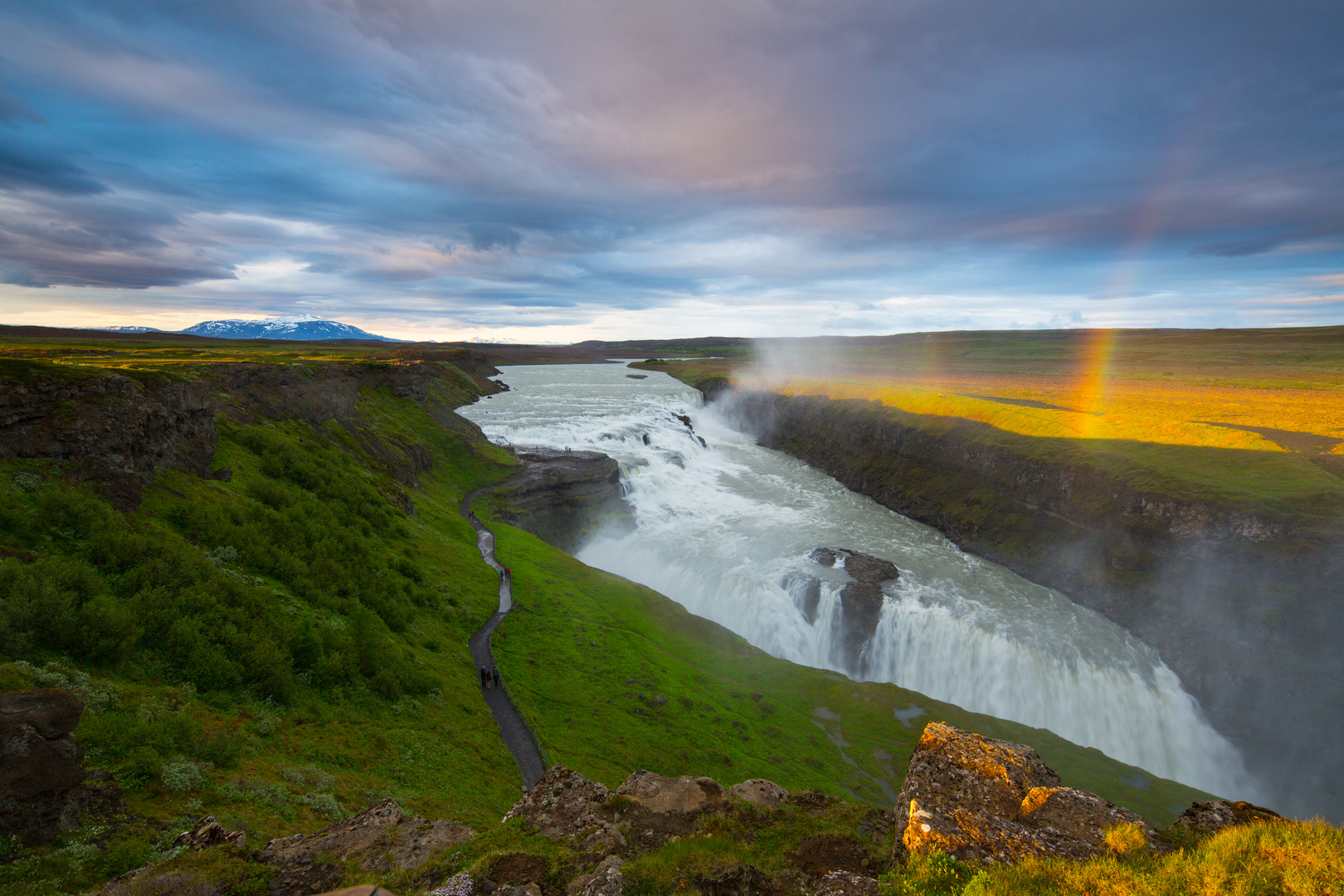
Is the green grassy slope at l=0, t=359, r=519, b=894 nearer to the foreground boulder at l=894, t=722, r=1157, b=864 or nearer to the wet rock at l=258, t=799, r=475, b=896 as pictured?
the wet rock at l=258, t=799, r=475, b=896

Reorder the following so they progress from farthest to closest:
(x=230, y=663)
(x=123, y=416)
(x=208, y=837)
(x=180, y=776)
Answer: (x=123, y=416) < (x=230, y=663) < (x=180, y=776) < (x=208, y=837)

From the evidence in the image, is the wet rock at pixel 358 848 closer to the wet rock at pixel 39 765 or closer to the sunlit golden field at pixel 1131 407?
the wet rock at pixel 39 765

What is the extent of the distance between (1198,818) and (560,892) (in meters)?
10.5

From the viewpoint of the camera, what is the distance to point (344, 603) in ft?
73.1

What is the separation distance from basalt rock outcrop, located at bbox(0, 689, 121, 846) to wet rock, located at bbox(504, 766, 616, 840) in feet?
23.7

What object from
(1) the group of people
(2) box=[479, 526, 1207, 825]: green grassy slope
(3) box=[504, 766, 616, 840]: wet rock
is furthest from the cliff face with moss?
(1) the group of people

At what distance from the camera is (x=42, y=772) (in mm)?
8500

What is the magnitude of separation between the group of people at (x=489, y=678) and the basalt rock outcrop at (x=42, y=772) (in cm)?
1540

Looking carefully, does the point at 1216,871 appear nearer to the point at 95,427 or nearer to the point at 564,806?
the point at 564,806

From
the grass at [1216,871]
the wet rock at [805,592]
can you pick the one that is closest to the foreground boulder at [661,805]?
the grass at [1216,871]

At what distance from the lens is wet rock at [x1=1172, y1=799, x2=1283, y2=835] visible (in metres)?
7.97

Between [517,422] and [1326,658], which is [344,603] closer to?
[1326,658]

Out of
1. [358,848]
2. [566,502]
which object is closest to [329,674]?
[358,848]

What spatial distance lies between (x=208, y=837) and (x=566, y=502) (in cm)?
4319
